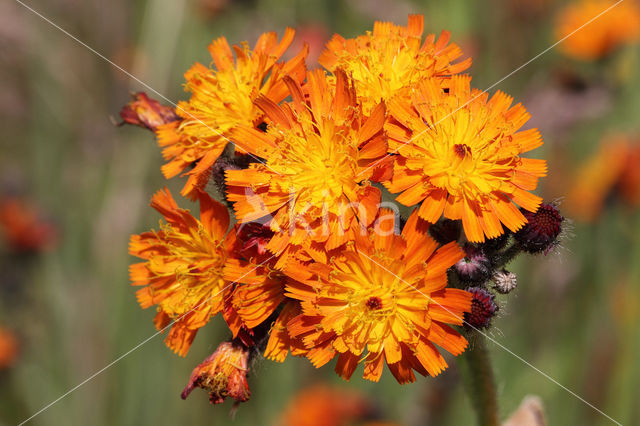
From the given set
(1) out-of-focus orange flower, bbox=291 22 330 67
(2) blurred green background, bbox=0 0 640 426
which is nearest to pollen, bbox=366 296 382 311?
(2) blurred green background, bbox=0 0 640 426

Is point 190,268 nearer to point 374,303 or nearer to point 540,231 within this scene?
point 374,303

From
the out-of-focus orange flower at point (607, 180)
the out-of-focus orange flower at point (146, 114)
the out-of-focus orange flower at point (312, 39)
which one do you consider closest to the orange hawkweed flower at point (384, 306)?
the out-of-focus orange flower at point (146, 114)

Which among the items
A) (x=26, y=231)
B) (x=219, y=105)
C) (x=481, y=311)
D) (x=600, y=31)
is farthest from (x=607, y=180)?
(x=26, y=231)

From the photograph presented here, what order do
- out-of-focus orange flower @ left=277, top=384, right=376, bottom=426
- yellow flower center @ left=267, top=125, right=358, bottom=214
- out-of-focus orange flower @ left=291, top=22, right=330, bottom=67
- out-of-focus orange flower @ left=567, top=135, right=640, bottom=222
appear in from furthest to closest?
out-of-focus orange flower @ left=291, top=22, right=330, bottom=67, out-of-focus orange flower @ left=567, top=135, right=640, bottom=222, out-of-focus orange flower @ left=277, top=384, right=376, bottom=426, yellow flower center @ left=267, top=125, right=358, bottom=214

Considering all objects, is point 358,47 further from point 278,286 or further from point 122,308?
point 122,308

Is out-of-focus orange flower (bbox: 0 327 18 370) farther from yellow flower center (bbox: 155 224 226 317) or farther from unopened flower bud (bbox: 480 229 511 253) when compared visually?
unopened flower bud (bbox: 480 229 511 253)

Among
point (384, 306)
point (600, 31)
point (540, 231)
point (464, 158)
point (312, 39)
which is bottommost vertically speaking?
point (384, 306)

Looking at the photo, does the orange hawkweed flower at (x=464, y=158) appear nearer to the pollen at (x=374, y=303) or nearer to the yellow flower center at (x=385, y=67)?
the yellow flower center at (x=385, y=67)

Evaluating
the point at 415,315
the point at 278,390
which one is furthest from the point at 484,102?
the point at 278,390
